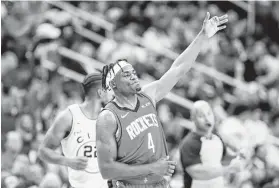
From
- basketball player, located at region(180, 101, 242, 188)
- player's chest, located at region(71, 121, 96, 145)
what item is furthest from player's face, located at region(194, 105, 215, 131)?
player's chest, located at region(71, 121, 96, 145)

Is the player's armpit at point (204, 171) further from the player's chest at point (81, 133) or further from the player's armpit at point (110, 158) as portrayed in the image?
the player's armpit at point (110, 158)

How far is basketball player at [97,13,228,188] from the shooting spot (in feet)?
13.6

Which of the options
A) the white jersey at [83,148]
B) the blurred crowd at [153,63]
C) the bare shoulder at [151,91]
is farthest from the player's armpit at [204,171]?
the blurred crowd at [153,63]

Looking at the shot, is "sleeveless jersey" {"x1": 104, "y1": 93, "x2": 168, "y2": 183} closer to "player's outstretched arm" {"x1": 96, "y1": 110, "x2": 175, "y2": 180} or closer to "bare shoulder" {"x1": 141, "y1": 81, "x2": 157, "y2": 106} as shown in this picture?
"player's outstretched arm" {"x1": 96, "y1": 110, "x2": 175, "y2": 180}

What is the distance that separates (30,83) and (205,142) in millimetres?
4777

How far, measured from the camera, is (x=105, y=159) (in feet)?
13.6

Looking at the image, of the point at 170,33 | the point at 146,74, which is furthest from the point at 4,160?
the point at 170,33

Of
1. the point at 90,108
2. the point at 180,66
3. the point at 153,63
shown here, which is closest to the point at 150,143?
the point at 180,66

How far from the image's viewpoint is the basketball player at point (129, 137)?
4.15 meters

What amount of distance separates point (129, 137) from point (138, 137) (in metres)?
0.06

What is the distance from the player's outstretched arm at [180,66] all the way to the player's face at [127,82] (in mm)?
340

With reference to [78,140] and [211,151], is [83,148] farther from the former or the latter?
[211,151]

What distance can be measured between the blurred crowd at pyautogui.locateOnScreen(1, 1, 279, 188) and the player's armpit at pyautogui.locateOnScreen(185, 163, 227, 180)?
230 cm

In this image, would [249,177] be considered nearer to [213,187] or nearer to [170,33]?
[213,187]
